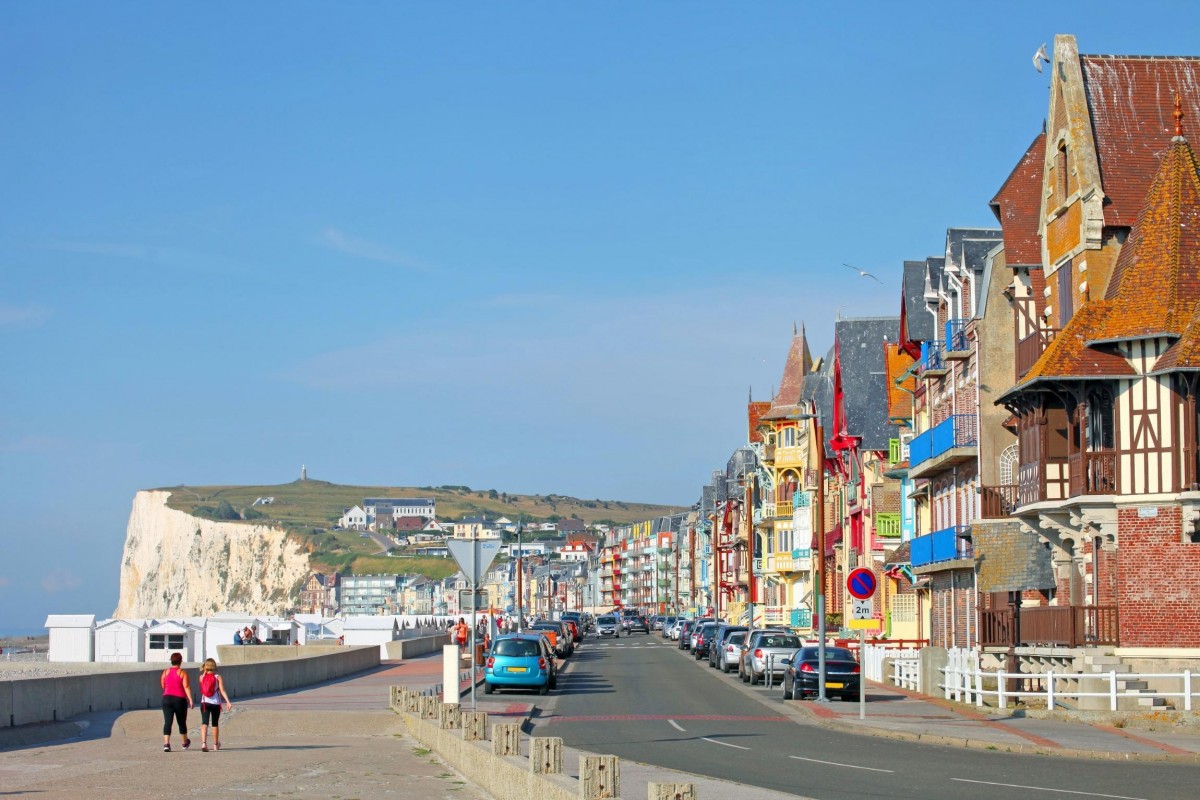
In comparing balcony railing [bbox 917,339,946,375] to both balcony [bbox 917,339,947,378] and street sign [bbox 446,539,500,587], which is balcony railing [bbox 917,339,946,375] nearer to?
balcony [bbox 917,339,947,378]

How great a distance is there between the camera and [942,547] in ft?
148

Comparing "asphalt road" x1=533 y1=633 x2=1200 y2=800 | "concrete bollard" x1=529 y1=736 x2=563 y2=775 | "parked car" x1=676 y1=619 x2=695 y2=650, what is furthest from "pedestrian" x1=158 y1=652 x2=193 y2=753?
"parked car" x1=676 y1=619 x2=695 y2=650

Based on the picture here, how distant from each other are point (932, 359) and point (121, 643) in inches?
1556

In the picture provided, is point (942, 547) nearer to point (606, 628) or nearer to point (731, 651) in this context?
point (731, 651)

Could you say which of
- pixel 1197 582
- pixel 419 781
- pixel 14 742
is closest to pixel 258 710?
pixel 14 742

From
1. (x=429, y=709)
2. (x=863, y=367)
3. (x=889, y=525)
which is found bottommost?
(x=429, y=709)

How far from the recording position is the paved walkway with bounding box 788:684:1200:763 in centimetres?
2362

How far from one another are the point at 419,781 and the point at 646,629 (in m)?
113

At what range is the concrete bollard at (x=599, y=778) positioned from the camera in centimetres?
1214

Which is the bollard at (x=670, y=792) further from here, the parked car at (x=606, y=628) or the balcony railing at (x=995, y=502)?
the parked car at (x=606, y=628)

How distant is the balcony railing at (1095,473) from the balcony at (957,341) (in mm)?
10684

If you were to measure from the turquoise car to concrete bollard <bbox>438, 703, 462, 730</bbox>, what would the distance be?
1719cm

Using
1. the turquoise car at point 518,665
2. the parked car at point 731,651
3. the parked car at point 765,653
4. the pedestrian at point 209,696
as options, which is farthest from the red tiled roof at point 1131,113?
the parked car at point 731,651

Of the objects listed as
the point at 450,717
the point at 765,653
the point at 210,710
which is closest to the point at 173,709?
the point at 210,710
